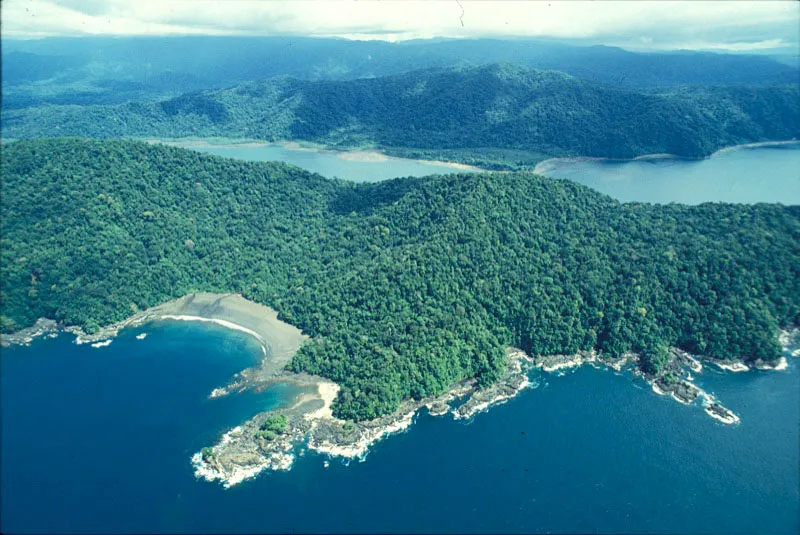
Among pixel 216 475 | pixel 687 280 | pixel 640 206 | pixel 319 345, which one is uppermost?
pixel 640 206

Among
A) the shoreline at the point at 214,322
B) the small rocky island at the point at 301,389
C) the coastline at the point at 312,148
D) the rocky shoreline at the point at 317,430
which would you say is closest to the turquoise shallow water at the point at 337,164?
the coastline at the point at 312,148

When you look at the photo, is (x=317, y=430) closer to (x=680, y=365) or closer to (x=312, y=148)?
(x=680, y=365)

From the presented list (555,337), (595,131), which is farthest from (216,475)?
(595,131)

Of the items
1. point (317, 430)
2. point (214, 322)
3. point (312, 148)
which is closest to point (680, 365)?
point (317, 430)

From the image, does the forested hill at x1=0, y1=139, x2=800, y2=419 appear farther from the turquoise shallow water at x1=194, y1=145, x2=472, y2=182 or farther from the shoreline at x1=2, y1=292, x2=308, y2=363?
the turquoise shallow water at x1=194, y1=145, x2=472, y2=182

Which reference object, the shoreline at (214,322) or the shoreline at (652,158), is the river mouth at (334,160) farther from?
the shoreline at (214,322)

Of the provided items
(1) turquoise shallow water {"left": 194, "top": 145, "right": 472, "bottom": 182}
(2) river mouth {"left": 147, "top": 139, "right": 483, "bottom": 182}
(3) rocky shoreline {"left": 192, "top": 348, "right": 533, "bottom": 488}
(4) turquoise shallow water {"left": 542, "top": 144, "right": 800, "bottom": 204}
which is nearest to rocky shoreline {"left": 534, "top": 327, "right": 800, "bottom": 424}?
(3) rocky shoreline {"left": 192, "top": 348, "right": 533, "bottom": 488}

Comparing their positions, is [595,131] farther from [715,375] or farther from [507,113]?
[715,375]
